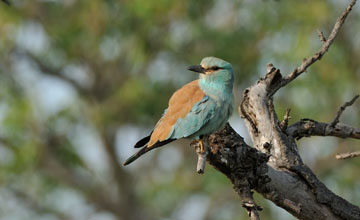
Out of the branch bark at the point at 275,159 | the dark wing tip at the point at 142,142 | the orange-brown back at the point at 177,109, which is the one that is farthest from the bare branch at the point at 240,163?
the dark wing tip at the point at 142,142

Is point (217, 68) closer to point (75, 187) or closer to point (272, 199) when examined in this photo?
point (272, 199)

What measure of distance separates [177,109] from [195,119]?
23 cm

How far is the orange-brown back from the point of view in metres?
4.61

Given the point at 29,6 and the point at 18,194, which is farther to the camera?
the point at 18,194

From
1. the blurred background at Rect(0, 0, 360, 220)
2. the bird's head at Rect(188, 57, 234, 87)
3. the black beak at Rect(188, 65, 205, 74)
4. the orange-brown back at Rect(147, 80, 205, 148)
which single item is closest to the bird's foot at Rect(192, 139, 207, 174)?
the orange-brown back at Rect(147, 80, 205, 148)

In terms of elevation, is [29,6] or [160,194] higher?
[29,6]

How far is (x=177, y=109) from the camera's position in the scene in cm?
473

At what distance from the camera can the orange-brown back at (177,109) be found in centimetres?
461

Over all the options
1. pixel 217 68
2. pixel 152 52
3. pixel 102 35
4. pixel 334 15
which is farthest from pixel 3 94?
pixel 217 68

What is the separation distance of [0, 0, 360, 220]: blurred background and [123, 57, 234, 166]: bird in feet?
21.2

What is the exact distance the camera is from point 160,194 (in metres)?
18.1

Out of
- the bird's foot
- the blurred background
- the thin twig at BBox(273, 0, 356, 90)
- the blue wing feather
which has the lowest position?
the bird's foot

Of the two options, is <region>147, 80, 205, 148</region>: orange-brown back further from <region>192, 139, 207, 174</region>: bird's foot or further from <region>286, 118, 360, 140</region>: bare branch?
<region>286, 118, 360, 140</region>: bare branch

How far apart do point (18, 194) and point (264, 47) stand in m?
7.90
